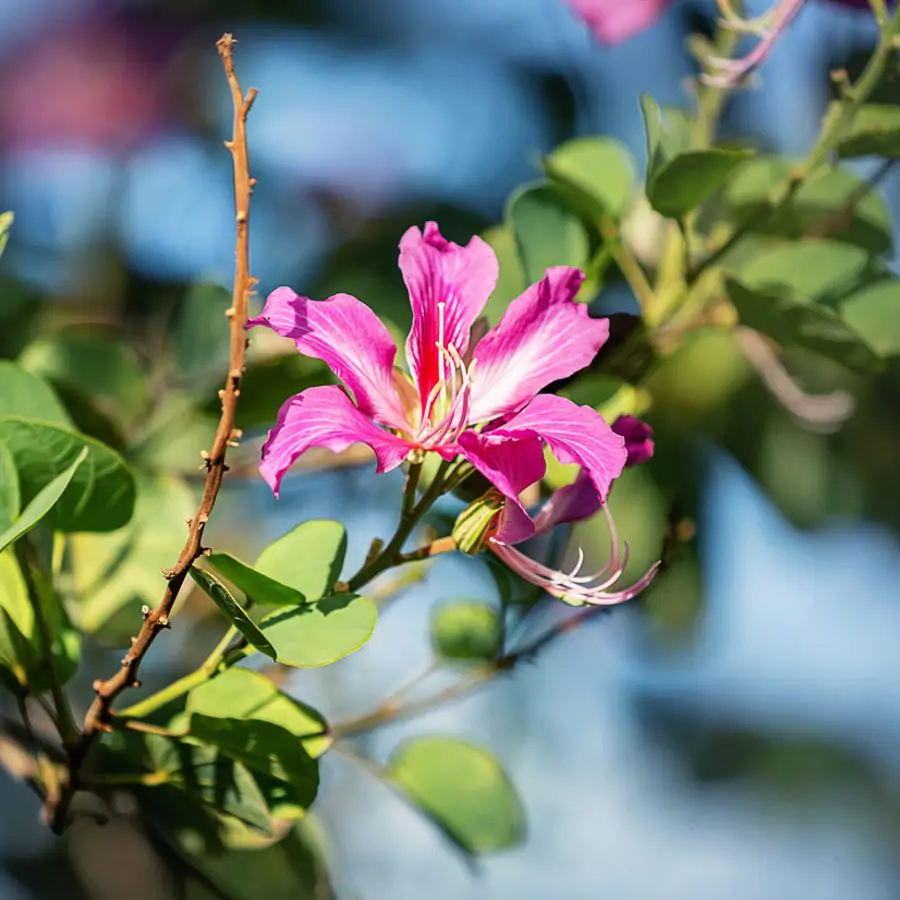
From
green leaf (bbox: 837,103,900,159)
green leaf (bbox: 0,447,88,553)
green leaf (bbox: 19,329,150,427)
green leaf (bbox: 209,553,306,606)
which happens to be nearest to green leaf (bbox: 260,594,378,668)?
green leaf (bbox: 209,553,306,606)

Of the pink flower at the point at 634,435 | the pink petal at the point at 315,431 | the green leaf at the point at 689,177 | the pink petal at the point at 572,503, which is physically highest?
the green leaf at the point at 689,177

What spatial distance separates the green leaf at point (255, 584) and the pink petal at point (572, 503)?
0.14 m

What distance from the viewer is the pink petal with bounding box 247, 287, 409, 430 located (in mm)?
560

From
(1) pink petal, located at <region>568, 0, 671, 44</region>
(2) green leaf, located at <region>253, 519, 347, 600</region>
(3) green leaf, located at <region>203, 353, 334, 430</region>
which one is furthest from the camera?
(1) pink petal, located at <region>568, 0, 671, 44</region>

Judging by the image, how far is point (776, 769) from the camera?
7.70 feet

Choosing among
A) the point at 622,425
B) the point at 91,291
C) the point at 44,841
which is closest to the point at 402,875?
the point at 44,841

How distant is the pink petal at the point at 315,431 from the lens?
533 millimetres

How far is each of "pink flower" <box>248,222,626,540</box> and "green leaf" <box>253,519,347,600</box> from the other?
0.15 feet

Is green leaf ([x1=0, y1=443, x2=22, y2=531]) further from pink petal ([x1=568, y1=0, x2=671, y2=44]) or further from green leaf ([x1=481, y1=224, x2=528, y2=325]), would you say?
pink petal ([x1=568, y1=0, x2=671, y2=44])

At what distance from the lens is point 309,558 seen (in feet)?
1.92

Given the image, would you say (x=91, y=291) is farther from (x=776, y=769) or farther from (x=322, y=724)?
(x=776, y=769)

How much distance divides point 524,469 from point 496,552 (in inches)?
2.6

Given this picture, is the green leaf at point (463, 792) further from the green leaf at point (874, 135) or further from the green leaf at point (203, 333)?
the green leaf at point (874, 135)

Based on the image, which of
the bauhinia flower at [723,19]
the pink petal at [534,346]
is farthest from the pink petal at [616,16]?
the pink petal at [534,346]
